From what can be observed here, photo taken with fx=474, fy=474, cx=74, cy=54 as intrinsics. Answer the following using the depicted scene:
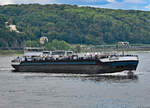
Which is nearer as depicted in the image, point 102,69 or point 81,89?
point 81,89

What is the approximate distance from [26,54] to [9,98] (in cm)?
5602

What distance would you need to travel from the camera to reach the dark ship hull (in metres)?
98.2

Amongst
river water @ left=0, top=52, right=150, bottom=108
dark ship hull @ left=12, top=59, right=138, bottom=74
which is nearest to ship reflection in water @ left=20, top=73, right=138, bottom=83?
river water @ left=0, top=52, right=150, bottom=108

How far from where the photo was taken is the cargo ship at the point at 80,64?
9819cm

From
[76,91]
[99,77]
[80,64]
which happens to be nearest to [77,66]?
[80,64]

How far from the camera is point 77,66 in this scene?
339 feet

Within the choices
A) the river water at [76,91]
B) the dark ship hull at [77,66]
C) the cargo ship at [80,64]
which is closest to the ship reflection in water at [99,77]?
the river water at [76,91]

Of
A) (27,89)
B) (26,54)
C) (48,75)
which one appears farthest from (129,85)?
(26,54)

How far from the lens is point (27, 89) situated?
79.2 meters

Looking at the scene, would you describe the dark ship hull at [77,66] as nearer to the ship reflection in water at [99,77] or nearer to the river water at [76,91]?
the ship reflection in water at [99,77]

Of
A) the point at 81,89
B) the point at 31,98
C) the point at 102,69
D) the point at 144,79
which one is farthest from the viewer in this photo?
the point at 102,69

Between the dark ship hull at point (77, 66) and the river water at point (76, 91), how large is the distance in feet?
6.79

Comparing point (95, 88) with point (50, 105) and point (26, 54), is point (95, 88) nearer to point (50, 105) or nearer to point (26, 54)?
point (50, 105)

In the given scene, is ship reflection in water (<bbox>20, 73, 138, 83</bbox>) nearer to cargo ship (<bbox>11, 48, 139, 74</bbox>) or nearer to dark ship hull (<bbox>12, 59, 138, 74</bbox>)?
dark ship hull (<bbox>12, 59, 138, 74</bbox>)
